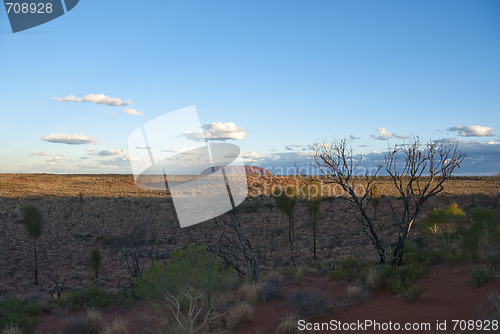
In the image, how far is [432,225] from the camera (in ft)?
58.3

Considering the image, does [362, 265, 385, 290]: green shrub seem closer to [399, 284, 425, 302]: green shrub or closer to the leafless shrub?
[399, 284, 425, 302]: green shrub

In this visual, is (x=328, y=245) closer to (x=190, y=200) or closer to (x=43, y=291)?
(x=43, y=291)

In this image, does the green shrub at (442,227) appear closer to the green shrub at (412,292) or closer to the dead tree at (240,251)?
the green shrub at (412,292)

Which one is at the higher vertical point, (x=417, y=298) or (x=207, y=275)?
(x=207, y=275)

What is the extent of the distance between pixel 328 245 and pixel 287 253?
3859mm

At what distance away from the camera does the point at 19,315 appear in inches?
374

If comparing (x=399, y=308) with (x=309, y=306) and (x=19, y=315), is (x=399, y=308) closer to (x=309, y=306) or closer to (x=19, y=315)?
(x=309, y=306)

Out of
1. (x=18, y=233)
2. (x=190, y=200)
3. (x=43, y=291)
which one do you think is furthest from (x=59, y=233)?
(x=190, y=200)

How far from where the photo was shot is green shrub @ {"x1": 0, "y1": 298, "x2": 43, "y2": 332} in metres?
8.95

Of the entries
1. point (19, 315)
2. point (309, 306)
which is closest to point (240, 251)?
point (309, 306)

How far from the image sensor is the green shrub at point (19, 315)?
8.95 m

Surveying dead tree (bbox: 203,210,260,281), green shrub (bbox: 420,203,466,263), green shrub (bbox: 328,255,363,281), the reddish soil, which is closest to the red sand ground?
the reddish soil

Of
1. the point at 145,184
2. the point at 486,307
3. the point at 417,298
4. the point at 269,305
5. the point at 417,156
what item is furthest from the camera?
the point at 145,184

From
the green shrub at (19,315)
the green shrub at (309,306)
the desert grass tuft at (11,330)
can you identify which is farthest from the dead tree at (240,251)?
the desert grass tuft at (11,330)
